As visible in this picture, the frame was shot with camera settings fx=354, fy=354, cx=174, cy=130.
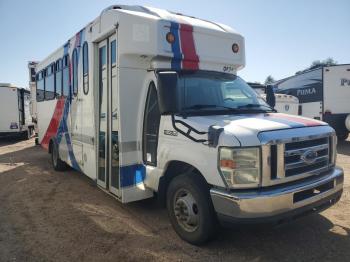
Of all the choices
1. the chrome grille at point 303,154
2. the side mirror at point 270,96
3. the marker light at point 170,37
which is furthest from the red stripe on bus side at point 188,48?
the chrome grille at point 303,154

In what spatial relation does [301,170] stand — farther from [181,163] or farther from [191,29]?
[191,29]

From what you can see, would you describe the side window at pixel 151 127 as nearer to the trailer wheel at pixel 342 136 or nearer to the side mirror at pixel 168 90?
the side mirror at pixel 168 90

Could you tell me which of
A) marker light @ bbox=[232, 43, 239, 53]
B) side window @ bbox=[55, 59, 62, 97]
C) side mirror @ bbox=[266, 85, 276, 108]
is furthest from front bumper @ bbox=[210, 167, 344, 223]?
side window @ bbox=[55, 59, 62, 97]

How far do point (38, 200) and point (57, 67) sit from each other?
142 inches

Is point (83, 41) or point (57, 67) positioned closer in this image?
point (83, 41)

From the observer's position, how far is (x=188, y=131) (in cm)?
438

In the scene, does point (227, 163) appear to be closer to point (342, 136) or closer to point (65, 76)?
point (65, 76)

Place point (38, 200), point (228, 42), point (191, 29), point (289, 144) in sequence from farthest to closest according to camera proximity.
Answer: point (38, 200), point (228, 42), point (191, 29), point (289, 144)

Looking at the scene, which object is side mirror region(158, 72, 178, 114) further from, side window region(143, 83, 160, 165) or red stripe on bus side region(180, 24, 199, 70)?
red stripe on bus side region(180, 24, 199, 70)

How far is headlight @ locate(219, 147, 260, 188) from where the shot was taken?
12.6 ft

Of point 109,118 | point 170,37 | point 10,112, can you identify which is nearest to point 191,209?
point 109,118

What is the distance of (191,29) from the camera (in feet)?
18.1

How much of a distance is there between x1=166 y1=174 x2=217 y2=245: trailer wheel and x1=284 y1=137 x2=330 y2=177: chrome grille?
1.02m

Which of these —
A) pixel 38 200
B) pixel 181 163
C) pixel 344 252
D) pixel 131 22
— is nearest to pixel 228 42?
pixel 131 22
